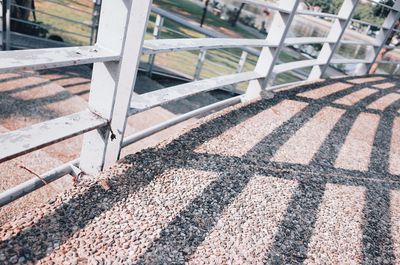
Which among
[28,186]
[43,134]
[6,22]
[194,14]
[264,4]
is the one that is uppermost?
[264,4]

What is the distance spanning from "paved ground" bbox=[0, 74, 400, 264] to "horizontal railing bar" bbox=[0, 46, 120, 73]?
0.73 meters

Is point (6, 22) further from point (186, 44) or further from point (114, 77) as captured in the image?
point (114, 77)

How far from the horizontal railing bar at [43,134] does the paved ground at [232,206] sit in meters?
0.36

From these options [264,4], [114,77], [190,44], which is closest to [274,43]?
[264,4]

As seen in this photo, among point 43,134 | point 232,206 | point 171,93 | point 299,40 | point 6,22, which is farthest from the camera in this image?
point 6,22

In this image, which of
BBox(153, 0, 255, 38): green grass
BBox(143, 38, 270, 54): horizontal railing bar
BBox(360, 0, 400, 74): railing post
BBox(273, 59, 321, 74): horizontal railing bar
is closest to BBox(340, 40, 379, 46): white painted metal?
BBox(360, 0, 400, 74): railing post

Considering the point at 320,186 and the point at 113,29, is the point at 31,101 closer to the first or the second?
the point at 113,29

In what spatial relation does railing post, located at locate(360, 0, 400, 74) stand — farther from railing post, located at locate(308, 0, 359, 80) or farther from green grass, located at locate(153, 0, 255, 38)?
green grass, located at locate(153, 0, 255, 38)

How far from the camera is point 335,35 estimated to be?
4.70 m

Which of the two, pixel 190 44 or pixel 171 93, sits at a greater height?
pixel 190 44

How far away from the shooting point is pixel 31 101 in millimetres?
3387

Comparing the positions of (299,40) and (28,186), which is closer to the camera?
(28,186)

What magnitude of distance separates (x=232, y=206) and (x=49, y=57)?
1.30 meters

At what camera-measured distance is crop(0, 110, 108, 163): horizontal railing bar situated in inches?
56.1
